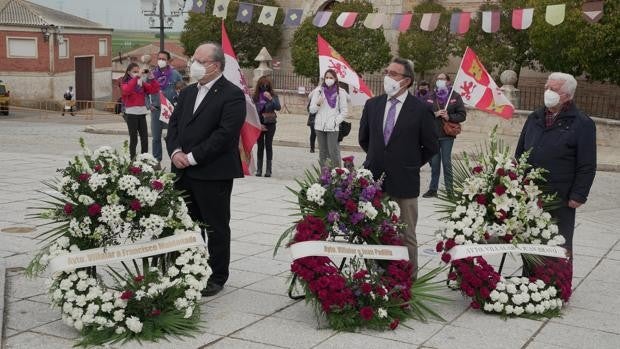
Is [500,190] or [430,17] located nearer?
[500,190]

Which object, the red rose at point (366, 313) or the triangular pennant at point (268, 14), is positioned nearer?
the red rose at point (366, 313)

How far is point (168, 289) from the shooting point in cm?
564

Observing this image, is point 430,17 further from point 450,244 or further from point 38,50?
point 38,50

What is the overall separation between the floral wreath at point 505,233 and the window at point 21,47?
42657mm

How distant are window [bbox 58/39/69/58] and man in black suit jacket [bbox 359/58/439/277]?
43698 mm

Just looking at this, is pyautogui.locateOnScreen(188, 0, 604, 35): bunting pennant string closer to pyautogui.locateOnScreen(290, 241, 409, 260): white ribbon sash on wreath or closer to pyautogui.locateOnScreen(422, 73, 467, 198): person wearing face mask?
pyautogui.locateOnScreen(422, 73, 467, 198): person wearing face mask

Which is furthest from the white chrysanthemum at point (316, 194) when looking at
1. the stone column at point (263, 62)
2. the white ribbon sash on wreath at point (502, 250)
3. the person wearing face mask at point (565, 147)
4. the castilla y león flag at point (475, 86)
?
the stone column at point (263, 62)

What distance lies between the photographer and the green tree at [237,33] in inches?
1414

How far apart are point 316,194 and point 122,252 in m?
1.38

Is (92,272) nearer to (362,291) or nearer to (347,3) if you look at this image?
(362,291)

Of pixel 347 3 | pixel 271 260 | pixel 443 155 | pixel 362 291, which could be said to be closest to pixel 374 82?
pixel 347 3

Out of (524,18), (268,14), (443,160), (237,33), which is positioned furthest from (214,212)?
(237,33)

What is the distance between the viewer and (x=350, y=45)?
32.3 meters

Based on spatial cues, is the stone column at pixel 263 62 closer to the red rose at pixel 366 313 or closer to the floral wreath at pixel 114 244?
the floral wreath at pixel 114 244
